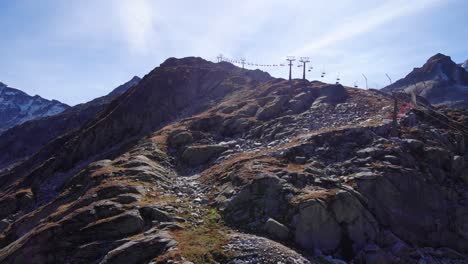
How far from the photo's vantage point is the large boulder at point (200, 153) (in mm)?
51250

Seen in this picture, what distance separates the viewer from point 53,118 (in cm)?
17025

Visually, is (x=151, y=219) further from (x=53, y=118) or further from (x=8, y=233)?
(x=53, y=118)

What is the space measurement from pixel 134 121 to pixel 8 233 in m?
36.4

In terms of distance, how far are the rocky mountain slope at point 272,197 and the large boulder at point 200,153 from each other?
0.44ft

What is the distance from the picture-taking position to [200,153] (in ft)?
171

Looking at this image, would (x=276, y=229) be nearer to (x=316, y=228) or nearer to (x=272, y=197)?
(x=316, y=228)

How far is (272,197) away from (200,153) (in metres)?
19.0

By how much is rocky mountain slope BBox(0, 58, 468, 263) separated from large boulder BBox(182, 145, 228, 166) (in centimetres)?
13

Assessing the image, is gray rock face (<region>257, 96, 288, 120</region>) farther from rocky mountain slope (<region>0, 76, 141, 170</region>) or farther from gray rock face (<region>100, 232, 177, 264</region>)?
rocky mountain slope (<region>0, 76, 141, 170</region>)

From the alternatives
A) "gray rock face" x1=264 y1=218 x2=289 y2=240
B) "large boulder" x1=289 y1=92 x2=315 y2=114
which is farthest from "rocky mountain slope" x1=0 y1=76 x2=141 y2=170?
"gray rock face" x1=264 y1=218 x2=289 y2=240

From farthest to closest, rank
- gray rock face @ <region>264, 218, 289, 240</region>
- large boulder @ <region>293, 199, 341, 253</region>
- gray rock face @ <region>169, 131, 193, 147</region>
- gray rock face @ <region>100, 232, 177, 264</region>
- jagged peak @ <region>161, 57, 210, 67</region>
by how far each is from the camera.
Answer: jagged peak @ <region>161, 57, 210, 67</region>
gray rock face @ <region>169, 131, 193, 147</region>
gray rock face @ <region>264, 218, 289, 240</region>
large boulder @ <region>293, 199, 341, 253</region>
gray rock face @ <region>100, 232, 177, 264</region>

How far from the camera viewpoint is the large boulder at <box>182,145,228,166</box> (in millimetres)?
51250

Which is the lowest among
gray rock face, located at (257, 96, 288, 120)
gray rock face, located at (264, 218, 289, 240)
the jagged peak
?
gray rock face, located at (264, 218, 289, 240)

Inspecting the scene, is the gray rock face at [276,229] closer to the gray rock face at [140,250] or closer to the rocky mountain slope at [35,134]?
the gray rock face at [140,250]
